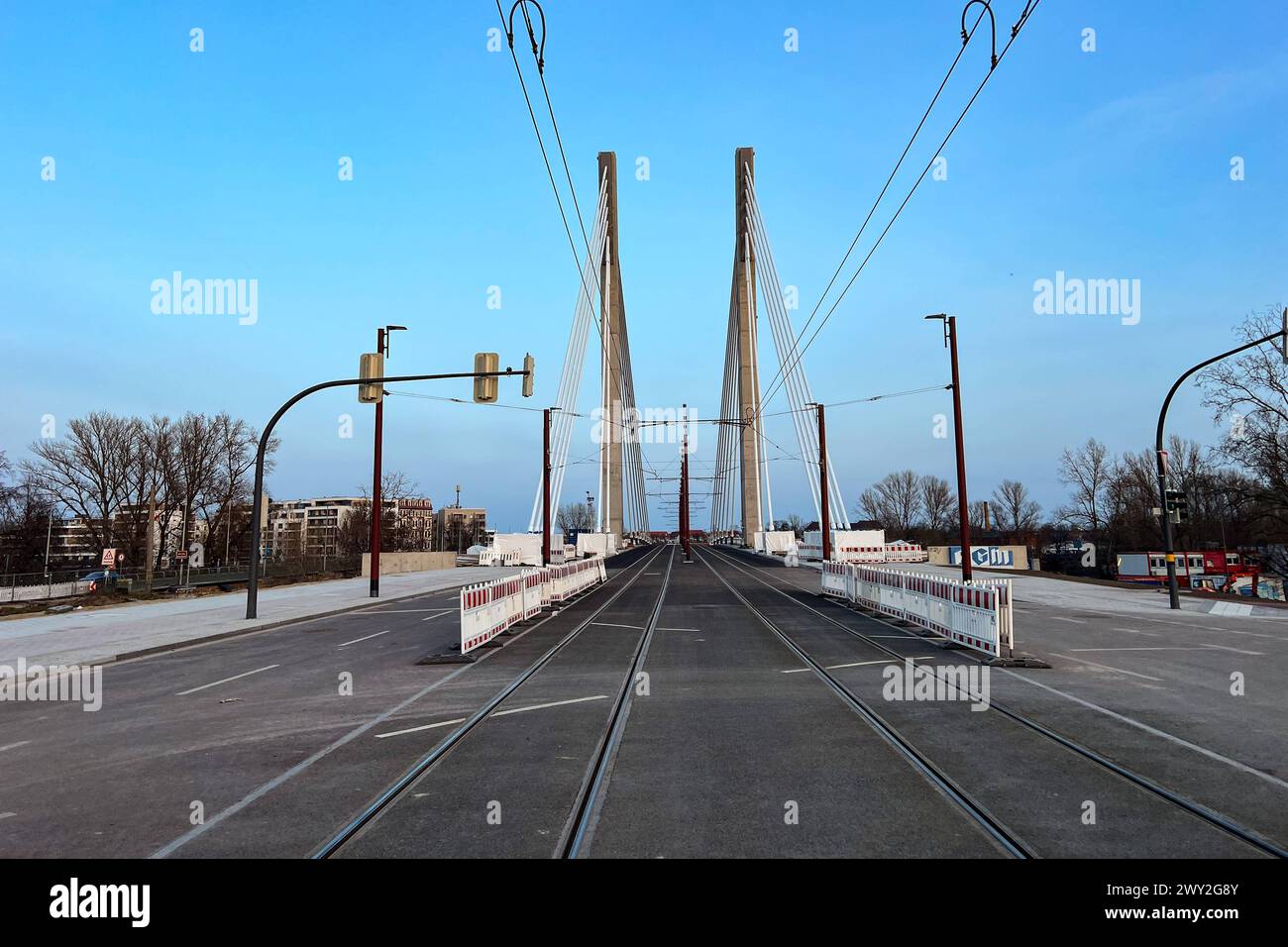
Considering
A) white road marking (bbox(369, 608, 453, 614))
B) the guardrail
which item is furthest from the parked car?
the guardrail

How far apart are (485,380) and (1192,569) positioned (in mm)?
42276

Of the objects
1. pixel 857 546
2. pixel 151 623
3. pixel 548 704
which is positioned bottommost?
pixel 151 623

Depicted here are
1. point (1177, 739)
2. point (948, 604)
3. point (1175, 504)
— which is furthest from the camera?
point (1175, 504)

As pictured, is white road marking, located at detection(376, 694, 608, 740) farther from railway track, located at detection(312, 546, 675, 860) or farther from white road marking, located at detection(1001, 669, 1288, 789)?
white road marking, located at detection(1001, 669, 1288, 789)

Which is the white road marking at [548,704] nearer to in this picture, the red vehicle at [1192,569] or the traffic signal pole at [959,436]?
the traffic signal pole at [959,436]

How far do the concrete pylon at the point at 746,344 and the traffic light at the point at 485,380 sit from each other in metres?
53.1

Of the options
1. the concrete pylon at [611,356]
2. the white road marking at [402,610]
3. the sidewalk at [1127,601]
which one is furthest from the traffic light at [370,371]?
the concrete pylon at [611,356]

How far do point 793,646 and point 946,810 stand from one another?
9.33 m

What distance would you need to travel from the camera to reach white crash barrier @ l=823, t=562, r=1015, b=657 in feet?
43.7

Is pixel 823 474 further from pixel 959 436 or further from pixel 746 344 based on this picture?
pixel 746 344

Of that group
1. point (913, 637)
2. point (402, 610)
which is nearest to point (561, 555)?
point (402, 610)

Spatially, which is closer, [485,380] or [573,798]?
[573,798]

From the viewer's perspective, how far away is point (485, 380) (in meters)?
17.2

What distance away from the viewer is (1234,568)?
4091 cm
